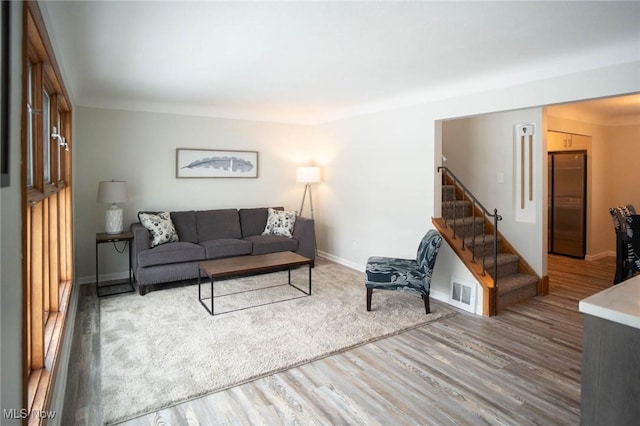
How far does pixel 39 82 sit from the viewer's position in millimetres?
2152

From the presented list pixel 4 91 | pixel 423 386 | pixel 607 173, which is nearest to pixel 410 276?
pixel 423 386

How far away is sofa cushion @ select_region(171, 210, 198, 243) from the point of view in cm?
525

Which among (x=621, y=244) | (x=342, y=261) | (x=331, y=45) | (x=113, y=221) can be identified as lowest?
(x=342, y=261)

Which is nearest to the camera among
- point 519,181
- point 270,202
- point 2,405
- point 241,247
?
point 2,405

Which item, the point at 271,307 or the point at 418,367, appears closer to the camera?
the point at 418,367

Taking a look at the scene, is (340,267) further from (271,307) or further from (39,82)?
(39,82)

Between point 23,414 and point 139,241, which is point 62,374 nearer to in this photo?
point 23,414

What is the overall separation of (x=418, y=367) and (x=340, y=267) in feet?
10.1

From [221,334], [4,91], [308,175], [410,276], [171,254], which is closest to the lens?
[4,91]

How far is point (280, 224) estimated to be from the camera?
581 cm

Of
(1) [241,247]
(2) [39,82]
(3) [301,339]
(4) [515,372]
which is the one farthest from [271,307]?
(2) [39,82]

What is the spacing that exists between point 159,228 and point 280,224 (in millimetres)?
1753

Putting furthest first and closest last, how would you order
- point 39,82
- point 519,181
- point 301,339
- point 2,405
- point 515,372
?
1. point 519,181
2. point 301,339
3. point 515,372
4. point 39,82
5. point 2,405

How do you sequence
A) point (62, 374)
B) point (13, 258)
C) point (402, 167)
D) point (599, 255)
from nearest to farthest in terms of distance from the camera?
point (13, 258) → point (62, 374) → point (402, 167) → point (599, 255)
